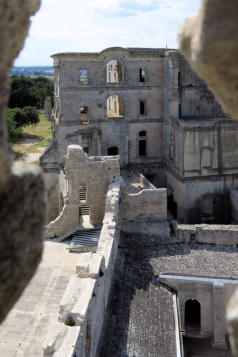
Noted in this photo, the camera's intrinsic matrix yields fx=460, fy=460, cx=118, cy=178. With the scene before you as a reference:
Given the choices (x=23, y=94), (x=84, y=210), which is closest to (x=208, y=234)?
(x=84, y=210)

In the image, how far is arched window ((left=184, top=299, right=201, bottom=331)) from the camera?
2238cm

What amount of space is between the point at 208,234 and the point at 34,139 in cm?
4558

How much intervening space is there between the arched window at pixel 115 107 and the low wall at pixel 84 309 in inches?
737

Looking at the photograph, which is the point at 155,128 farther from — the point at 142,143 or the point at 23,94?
the point at 23,94

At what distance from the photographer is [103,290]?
15.9m

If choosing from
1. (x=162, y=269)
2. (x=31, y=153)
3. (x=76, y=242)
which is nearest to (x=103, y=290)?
(x=162, y=269)

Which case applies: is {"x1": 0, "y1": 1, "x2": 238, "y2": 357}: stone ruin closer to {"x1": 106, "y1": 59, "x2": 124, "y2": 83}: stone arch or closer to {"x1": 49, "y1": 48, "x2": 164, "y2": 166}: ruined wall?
{"x1": 49, "y1": 48, "x2": 164, "y2": 166}: ruined wall

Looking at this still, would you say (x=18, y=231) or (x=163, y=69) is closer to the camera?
(x=18, y=231)

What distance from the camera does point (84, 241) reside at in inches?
931

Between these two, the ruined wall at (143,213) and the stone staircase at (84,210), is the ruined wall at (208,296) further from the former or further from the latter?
the stone staircase at (84,210)

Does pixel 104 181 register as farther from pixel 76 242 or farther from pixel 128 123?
pixel 128 123

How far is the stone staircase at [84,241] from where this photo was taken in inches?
913

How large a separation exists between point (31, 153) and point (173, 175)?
27.3m

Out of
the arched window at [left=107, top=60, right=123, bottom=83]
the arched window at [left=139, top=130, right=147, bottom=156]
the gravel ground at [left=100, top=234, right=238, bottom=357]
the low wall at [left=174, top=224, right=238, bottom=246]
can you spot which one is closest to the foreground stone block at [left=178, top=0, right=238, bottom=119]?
the gravel ground at [left=100, top=234, right=238, bottom=357]
